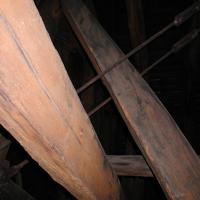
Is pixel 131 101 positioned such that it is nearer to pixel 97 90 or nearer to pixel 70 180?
pixel 70 180

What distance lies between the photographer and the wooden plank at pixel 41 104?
2.27 ft

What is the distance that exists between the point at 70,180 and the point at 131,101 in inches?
22.2

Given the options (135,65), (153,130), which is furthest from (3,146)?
(135,65)

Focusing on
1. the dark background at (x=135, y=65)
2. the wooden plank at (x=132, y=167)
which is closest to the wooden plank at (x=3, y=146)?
the dark background at (x=135, y=65)

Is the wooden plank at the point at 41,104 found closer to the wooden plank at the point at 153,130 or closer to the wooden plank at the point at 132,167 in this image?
the wooden plank at the point at 153,130

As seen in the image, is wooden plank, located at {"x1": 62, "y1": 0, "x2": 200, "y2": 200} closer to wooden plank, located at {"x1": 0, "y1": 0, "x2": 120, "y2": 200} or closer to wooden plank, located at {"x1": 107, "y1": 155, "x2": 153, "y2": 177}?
wooden plank, located at {"x1": 0, "y1": 0, "x2": 120, "y2": 200}

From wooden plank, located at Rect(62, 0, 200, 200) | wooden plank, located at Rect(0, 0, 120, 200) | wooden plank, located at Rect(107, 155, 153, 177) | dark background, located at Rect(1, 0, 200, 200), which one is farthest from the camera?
dark background, located at Rect(1, 0, 200, 200)

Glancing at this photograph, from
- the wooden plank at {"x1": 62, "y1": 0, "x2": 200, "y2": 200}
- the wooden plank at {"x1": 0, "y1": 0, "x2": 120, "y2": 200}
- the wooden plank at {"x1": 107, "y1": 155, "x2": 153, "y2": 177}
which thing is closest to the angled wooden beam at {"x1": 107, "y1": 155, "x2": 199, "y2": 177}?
the wooden plank at {"x1": 107, "y1": 155, "x2": 153, "y2": 177}

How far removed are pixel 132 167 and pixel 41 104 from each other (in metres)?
1.14

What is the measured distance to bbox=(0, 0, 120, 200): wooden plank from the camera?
0.69 m

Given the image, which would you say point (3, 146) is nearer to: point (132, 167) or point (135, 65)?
point (132, 167)

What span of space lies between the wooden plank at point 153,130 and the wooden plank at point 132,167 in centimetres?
46

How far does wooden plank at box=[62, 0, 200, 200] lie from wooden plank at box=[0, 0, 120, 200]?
0.88ft

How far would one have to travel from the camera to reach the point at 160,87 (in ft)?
17.3
